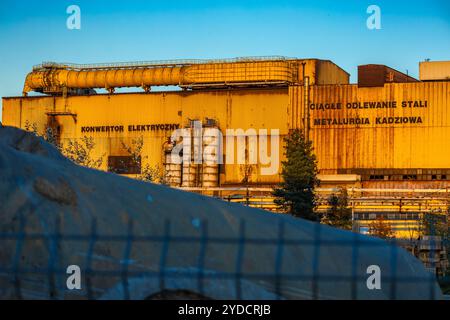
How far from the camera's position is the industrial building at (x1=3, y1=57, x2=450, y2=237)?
2470 inches

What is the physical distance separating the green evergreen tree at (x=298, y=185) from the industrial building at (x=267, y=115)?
17.9 feet

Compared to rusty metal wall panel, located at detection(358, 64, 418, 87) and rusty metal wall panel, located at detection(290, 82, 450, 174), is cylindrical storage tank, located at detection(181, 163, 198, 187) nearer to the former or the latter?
rusty metal wall panel, located at detection(290, 82, 450, 174)

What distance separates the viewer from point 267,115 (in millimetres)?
66875

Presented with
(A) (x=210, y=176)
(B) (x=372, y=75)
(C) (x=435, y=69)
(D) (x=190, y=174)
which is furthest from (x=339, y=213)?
(C) (x=435, y=69)

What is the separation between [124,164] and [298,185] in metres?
26.5

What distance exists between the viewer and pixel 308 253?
747cm

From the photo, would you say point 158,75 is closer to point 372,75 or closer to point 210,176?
point 210,176

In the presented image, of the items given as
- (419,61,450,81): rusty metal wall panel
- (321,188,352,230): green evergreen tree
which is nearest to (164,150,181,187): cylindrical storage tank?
(321,188,352,230): green evergreen tree

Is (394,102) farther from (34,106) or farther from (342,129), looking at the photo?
(34,106)

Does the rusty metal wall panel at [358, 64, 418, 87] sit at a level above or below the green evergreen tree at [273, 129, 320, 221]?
above

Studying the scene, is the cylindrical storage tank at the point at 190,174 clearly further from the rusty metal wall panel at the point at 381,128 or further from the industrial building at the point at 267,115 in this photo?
the rusty metal wall panel at the point at 381,128

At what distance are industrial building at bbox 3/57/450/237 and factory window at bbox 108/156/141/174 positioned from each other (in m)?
0.10

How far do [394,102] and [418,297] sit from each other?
57.4 m
